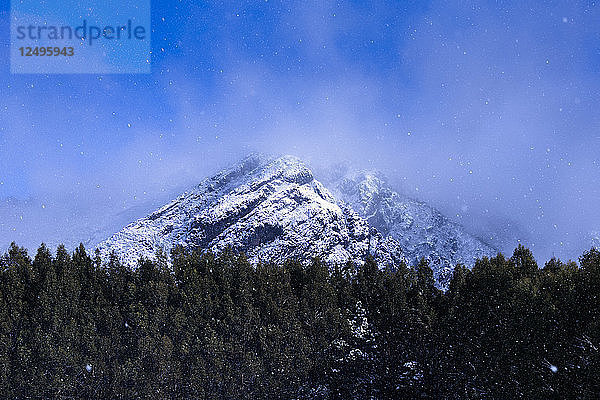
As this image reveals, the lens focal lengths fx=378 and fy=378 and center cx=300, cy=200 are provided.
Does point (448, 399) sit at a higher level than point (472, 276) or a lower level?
lower

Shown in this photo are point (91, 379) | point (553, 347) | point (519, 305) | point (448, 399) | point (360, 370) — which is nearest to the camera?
point (553, 347)

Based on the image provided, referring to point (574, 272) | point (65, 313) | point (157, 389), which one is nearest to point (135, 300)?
point (65, 313)

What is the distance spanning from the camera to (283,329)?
16578 mm

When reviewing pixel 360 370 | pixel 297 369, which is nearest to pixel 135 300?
pixel 297 369

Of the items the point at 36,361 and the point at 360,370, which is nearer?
the point at 36,361

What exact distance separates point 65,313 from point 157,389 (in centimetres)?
466

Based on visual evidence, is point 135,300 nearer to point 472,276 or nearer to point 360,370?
point 360,370

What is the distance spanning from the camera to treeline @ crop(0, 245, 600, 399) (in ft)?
43.5

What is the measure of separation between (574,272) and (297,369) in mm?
11232

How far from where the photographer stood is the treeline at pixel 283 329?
522 inches

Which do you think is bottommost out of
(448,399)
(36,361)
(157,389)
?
(448,399)

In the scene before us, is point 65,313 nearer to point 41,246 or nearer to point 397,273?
point 41,246

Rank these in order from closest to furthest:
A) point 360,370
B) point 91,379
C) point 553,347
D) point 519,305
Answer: point 553,347 < point 519,305 < point 91,379 < point 360,370

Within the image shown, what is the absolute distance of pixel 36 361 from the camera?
1397 centimetres
